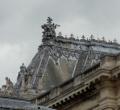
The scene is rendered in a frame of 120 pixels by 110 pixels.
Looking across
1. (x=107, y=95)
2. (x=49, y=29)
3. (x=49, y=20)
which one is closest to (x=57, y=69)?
(x=49, y=29)

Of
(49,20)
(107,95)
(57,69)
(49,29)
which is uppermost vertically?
(49,20)

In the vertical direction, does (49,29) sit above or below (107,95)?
above

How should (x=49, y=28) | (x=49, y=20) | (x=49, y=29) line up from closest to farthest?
(x=49, y=29)
(x=49, y=28)
(x=49, y=20)

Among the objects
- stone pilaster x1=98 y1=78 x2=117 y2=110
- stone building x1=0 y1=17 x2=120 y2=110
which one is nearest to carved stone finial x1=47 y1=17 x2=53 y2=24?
stone building x1=0 y1=17 x2=120 y2=110

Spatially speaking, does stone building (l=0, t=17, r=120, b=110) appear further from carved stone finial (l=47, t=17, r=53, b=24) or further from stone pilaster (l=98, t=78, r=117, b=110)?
stone pilaster (l=98, t=78, r=117, b=110)

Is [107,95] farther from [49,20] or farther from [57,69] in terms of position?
[49,20]

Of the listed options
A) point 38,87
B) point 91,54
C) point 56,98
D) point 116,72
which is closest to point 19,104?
point 116,72

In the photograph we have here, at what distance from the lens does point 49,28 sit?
85250mm

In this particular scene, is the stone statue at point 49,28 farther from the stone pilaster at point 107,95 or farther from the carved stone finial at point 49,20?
the stone pilaster at point 107,95

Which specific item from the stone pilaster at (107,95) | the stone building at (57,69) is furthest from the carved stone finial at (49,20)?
the stone pilaster at (107,95)

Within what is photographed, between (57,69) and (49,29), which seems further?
(49,29)

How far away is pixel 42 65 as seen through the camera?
79.4 metres

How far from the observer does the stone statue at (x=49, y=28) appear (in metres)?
84.2

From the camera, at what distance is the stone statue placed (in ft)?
276
